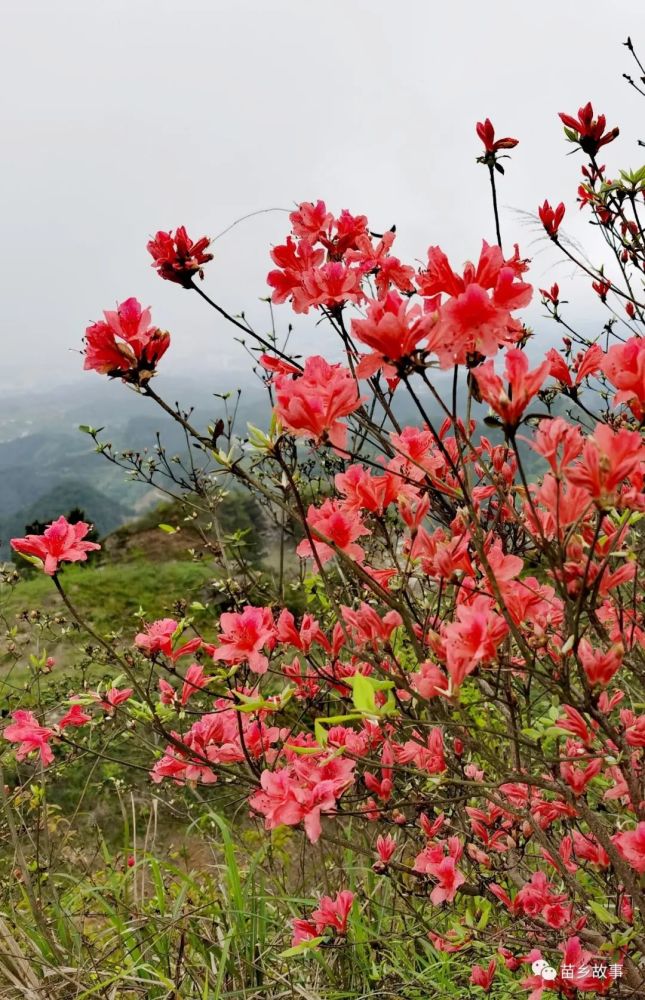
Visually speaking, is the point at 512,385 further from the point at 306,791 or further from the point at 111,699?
the point at 111,699

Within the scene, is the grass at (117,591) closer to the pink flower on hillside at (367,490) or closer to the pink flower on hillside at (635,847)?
the pink flower on hillside at (367,490)

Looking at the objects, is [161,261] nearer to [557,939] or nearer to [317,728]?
[317,728]

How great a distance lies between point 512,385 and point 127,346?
0.74 m

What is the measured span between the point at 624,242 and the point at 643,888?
6.65 ft

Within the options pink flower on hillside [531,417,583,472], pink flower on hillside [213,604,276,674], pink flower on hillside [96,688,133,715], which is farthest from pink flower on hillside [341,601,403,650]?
pink flower on hillside [96,688,133,715]

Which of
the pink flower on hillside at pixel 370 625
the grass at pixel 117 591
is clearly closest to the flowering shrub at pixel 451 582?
the pink flower on hillside at pixel 370 625

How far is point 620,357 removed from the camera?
995 mm

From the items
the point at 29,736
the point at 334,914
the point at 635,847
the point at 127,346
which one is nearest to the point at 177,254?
the point at 127,346

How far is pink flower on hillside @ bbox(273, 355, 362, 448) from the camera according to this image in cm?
103

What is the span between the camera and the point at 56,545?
1.50 metres

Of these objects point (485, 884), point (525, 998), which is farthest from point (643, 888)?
point (525, 998)

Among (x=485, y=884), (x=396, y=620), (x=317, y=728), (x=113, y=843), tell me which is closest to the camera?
(x=317, y=728)

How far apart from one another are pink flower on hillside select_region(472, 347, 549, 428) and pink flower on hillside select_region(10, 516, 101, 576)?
3.27 ft

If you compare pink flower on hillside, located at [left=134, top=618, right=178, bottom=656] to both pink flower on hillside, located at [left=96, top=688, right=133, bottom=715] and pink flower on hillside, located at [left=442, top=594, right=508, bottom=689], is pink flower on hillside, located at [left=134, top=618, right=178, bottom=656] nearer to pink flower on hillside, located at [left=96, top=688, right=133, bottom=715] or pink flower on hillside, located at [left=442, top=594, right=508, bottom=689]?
pink flower on hillside, located at [left=96, top=688, right=133, bottom=715]
